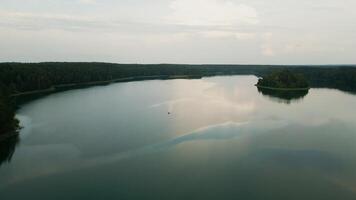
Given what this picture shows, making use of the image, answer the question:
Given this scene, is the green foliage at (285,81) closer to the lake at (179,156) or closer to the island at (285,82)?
the island at (285,82)

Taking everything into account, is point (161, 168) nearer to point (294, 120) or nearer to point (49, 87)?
point (294, 120)

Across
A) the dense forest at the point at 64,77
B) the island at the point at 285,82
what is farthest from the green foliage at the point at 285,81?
the dense forest at the point at 64,77

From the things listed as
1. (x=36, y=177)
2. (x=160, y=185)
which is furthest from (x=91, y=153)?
(x=160, y=185)

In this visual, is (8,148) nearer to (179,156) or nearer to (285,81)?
(179,156)

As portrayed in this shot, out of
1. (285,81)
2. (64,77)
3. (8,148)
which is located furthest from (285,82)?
(8,148)

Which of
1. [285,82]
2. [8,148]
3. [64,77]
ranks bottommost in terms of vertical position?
[8,148]

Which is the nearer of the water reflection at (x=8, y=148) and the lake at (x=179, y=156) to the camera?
the lake at (x=179, y=156)
